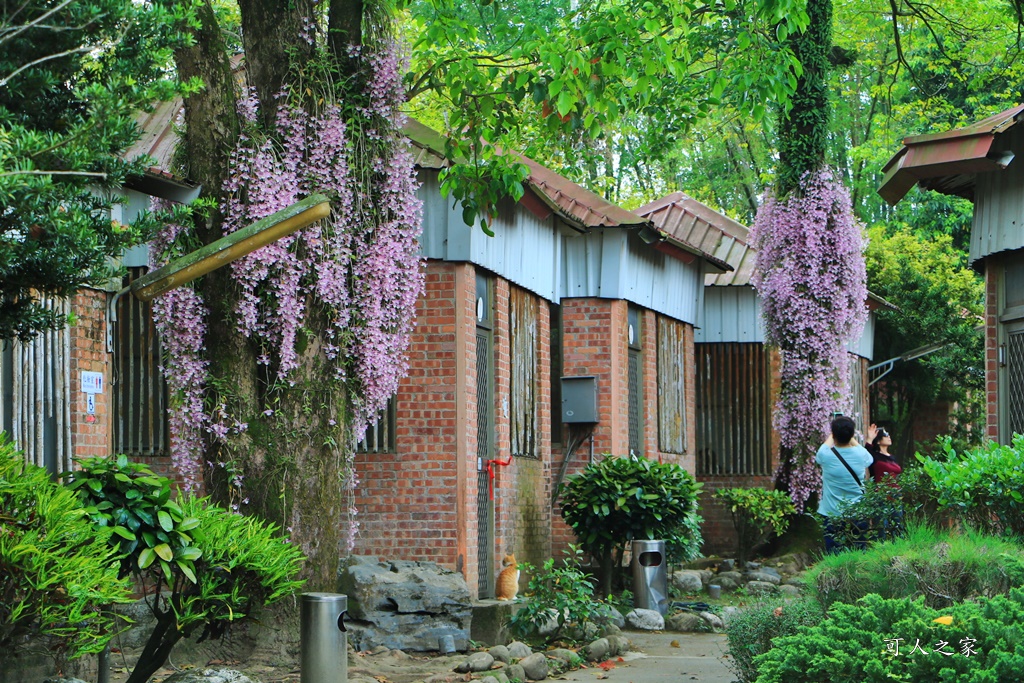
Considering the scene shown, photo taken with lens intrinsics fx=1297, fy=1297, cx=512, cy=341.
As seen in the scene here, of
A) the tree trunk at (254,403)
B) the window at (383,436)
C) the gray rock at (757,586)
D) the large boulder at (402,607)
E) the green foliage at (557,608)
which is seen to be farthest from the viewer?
the gray rock at (757,586)

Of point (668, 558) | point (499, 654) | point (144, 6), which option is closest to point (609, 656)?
point (499, 654)

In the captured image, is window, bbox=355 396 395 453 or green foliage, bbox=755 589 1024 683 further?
window, bbox=355 396 395 453

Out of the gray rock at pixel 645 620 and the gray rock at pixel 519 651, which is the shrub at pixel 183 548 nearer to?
the gray rock at pixel 519 651

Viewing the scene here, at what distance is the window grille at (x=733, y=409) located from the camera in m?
22.7

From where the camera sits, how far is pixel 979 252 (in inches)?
486

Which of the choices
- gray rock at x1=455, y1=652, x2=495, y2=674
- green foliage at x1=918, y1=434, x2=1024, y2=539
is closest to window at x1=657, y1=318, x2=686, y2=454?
gray rock at x1=455, y1=652, x2=495, y2=674

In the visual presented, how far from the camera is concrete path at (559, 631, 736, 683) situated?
1049cm

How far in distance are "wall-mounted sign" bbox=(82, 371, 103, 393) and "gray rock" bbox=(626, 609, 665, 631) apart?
6.74 m

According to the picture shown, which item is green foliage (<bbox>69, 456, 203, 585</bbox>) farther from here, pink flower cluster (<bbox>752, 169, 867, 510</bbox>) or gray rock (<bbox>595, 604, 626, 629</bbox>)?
pink flower cluster (<bbox>752, 169, 867, 510</bbox>)

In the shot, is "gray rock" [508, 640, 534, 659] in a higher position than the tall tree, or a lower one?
lower

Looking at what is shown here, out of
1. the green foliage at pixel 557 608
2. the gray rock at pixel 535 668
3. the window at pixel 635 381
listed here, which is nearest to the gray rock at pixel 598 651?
the green foliage at pixel 557 608

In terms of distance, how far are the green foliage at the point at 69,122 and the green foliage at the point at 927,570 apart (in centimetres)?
463

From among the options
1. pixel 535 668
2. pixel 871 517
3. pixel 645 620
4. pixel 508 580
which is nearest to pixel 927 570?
pixel 871 517

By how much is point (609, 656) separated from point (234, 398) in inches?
180
